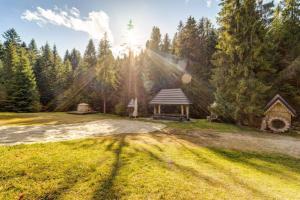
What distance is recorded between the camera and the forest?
59.3 ft

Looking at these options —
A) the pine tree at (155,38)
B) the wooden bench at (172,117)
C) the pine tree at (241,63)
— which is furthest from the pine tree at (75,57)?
the pine tree at (241,63)

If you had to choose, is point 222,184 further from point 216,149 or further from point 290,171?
point 216,149

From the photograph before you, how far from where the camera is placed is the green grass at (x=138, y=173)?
438cm

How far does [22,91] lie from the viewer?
106 feet

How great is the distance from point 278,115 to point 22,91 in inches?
1523

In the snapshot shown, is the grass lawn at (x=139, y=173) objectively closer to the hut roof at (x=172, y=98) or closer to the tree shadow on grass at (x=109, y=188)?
the tree shadow on grass at (x=109, y=188)

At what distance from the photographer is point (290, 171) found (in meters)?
6.63

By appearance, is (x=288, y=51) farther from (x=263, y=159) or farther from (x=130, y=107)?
(x=130, y=107)

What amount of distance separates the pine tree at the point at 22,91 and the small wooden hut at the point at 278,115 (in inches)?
1446

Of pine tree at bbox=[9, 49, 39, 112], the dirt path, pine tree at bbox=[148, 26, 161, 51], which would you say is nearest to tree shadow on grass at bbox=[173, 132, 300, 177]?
the dirt path

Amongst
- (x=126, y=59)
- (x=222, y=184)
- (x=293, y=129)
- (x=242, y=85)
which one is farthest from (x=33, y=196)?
(x=126, y=59)

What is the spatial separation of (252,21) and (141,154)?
1819 cm

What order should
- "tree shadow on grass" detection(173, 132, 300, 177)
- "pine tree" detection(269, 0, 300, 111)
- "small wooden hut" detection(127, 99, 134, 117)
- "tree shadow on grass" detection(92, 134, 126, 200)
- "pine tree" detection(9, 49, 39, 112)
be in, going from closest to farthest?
"tree shadow on grass" detection(92, 134, 126, 200) → "tree shadow on grass" detection(173, 132, 300, 177) → "pine tree" detection(269, 0, 300, 111) → "small wooden hut" detection(127, 99, 134, 117) → "pine tree" detection(9, 49, 39, 112)

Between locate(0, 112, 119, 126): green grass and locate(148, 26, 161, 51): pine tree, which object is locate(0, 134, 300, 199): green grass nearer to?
locate(0, 112, 119, 126): green grass
